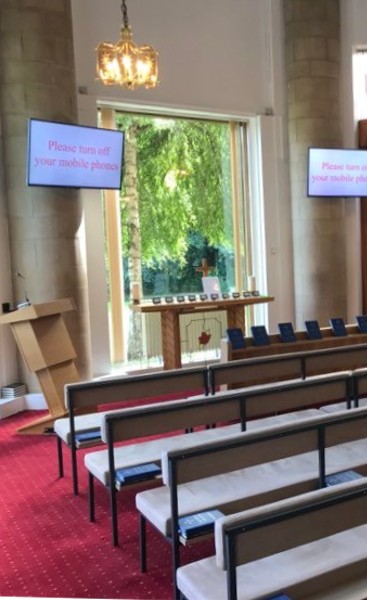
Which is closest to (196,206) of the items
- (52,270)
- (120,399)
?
(52,270)

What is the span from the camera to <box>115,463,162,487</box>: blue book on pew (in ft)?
8.23

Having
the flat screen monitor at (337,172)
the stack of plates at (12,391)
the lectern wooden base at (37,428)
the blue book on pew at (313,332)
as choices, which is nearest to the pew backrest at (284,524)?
the lectern wooden base at (37,428)

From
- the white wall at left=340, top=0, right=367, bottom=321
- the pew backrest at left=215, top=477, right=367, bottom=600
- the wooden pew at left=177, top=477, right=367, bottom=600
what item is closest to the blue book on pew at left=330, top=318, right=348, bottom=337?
the white wall at left=340, top=0, right=367, bottom=321

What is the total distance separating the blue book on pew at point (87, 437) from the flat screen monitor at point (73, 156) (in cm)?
261

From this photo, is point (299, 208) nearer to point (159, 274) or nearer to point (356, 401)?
point (159, 274)

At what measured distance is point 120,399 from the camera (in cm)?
306

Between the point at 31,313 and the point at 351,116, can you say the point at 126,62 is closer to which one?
the point at 31,313

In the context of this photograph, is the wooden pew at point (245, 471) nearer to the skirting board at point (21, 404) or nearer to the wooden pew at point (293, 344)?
the wooden pew at point (293, 344)

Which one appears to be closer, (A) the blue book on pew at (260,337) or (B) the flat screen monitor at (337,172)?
(A) the blue book on pew at (260,337)

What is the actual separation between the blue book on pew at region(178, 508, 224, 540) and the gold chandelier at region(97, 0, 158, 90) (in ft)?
10.8

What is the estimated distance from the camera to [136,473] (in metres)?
2.54

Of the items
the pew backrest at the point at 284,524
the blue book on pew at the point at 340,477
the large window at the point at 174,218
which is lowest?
the blue book on pew at the point at 340,477

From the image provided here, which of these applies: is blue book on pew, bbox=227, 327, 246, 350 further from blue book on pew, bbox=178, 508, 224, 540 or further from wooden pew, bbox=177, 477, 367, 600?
wooden pew, bbox=177, 477, 367, 600

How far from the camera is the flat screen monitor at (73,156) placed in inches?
192
